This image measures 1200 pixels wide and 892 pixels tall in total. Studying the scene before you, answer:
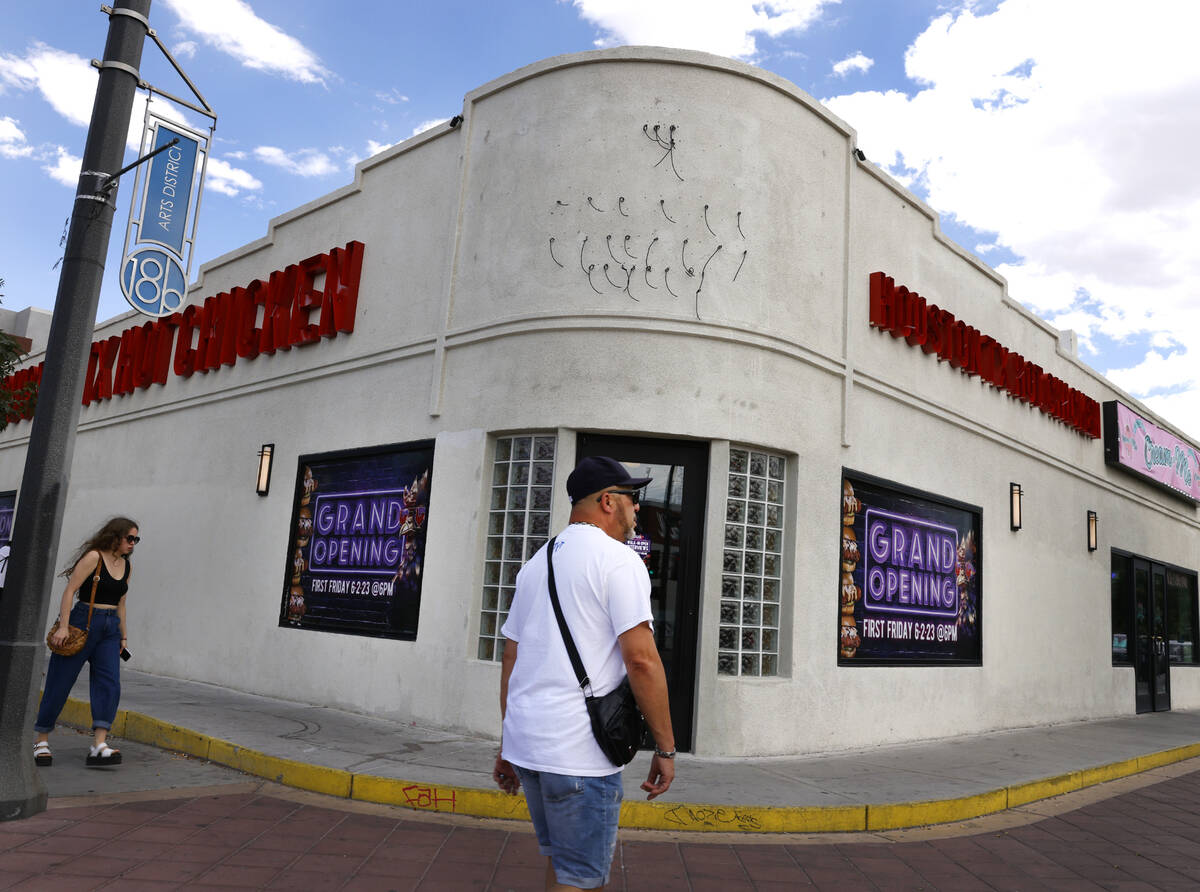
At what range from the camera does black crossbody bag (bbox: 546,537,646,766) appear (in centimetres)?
268

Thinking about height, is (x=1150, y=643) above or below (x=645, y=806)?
above

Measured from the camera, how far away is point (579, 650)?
275cm

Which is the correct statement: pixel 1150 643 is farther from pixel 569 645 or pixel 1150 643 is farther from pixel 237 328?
pixel 569 645

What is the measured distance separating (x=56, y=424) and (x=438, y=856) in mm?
3358

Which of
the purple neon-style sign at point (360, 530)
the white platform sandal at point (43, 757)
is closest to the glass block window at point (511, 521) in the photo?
the purple neon-style sign at point (360, 530)

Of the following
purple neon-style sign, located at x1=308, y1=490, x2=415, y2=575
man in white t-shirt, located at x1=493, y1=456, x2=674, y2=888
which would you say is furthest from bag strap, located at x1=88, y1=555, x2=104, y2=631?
man in white t-shirt, located at x1=493, y1=456, x2=674, y2=888

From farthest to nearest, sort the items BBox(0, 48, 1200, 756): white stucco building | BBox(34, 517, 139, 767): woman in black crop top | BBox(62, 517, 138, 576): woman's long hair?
BBox(0, 48, 1200, 756): white stucco building
BBox(62, 517, 138, 576): woman's long hair
BBox(34, 517, 139, 767): woman in black crop top

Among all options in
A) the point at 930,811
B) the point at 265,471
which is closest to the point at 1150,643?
the point at 930,811

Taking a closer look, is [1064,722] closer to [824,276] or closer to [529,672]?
[824,276]

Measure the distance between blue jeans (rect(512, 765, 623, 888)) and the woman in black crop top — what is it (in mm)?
4824

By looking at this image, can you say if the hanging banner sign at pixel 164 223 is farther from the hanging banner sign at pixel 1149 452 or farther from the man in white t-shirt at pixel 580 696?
the hanging banner sign at pixel 1149 452

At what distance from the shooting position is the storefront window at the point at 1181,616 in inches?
644

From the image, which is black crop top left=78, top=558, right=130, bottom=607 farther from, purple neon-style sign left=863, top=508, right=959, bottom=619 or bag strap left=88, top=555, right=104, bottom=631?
purple neon-style sign left=863, top=508, right=959, bottom=619

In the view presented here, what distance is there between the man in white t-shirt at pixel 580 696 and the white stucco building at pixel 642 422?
196 inches
